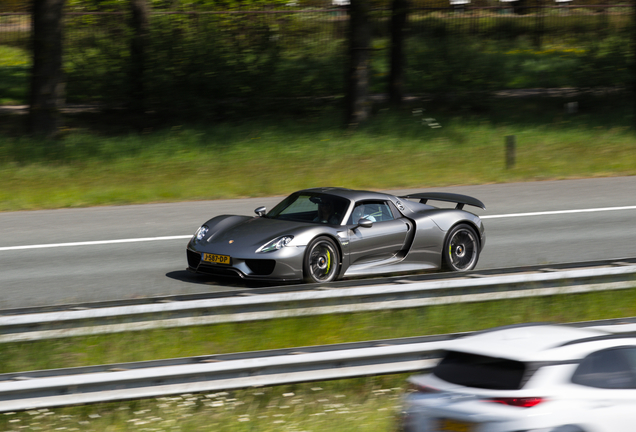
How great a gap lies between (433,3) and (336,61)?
5668 mm

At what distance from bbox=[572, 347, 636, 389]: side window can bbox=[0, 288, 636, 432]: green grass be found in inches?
65.3

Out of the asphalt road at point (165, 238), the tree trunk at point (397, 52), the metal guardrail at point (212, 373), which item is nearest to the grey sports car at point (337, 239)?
the asphalt road at point (165, 238)

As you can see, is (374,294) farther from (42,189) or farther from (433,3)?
(433,3)

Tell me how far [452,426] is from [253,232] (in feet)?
18.6

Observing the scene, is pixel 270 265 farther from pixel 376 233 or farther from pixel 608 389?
pixel 608 389

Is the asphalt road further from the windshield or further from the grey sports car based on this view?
the windshield

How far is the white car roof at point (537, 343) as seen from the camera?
4656mm

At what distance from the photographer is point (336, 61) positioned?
28.9 meters

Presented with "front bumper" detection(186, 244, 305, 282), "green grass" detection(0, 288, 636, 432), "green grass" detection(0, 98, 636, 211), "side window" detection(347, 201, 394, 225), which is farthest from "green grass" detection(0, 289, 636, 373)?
"green grass" detection(0, 98, 636, 211)

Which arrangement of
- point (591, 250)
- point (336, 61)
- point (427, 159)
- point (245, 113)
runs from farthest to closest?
1. point (336, 61)
2. point (245, 113)
3. point (427, 159)
4. point (591, 250)

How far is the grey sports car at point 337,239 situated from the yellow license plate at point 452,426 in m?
5.01

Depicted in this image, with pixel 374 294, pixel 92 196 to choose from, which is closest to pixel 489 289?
pixel 374 294

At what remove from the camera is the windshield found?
10328mm

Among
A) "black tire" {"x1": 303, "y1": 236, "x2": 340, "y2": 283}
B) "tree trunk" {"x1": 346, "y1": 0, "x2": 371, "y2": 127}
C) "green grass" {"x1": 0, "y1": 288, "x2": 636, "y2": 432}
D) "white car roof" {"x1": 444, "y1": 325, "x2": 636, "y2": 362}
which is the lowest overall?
"green grass" {"x1": 0, "y1": 288, "x2": 636, "y2": 432}
